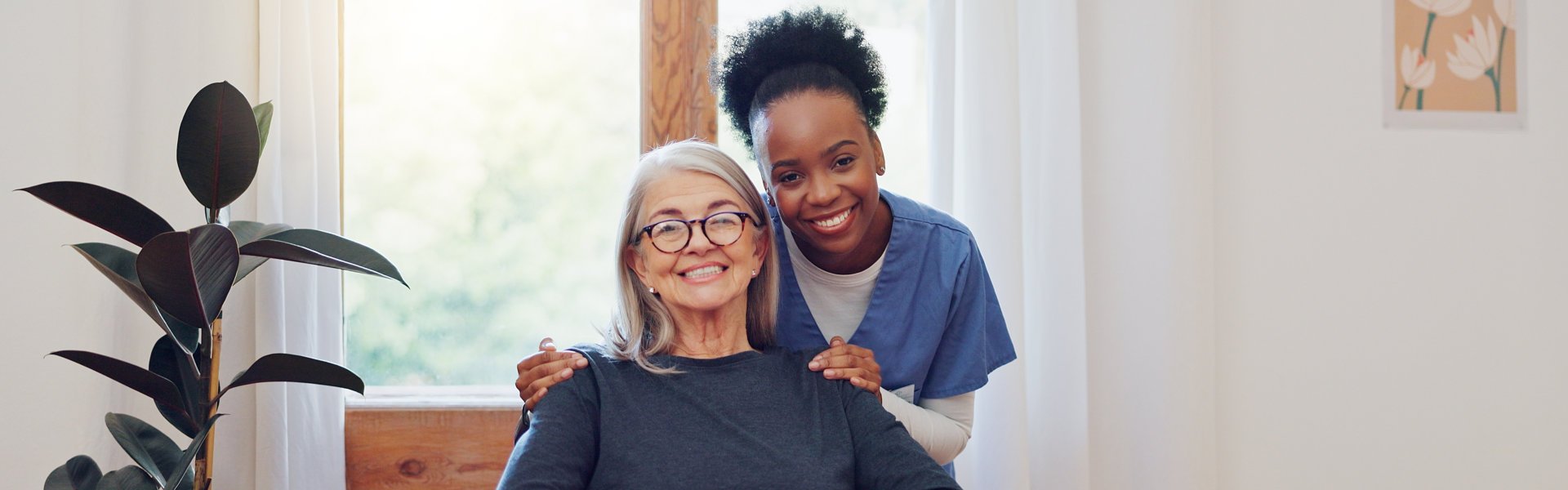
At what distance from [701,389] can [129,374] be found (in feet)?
3.02

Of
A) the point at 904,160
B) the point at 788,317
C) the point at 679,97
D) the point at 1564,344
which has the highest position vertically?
the point at 679,97

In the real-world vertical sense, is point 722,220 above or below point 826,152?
below

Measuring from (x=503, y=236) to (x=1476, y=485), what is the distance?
2.47 meters

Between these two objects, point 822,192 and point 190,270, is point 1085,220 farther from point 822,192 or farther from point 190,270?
A: point 190,270

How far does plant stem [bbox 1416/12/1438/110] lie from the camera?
2246 millimetres

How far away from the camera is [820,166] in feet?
4.83

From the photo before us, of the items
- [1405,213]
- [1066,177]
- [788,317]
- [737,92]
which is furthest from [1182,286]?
[737,92]

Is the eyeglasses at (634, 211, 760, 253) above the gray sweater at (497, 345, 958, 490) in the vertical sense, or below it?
above

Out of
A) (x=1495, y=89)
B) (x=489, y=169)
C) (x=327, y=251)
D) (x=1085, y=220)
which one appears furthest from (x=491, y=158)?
(x=1495, y=89)

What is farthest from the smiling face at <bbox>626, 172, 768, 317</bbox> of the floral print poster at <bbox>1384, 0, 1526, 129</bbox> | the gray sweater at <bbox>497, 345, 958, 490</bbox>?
the floral print poster at <bbox>1384, 0, 1526, 129</bbox>

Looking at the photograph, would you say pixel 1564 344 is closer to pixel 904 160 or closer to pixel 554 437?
pixel 904 160

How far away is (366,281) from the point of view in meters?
2.25

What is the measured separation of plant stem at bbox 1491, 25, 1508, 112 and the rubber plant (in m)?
2.56

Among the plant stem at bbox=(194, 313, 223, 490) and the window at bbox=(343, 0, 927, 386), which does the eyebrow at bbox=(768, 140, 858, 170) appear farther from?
the plant stem at bbox=(194, 313, 223, 490)
